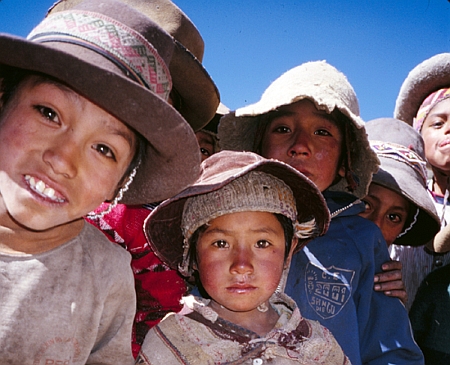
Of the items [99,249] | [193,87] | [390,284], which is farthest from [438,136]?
[99,249]

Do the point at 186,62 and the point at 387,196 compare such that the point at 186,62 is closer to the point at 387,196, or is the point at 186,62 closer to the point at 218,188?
the point at 218,188

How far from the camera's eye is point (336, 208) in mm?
2723

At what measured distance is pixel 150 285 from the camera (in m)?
2.24

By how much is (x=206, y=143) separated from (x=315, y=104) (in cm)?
110

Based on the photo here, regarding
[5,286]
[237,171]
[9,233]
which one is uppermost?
[237,171]

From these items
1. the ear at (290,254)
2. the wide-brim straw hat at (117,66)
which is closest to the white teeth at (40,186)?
the wide-brim straw hat at (117,66)

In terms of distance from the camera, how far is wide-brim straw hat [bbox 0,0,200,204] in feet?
4.62

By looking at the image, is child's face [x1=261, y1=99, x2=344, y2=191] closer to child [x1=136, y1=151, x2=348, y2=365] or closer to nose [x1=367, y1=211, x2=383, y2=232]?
child [x1=136, y1=151, x2=348, y2=365]

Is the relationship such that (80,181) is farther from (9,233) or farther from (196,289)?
(196,289)

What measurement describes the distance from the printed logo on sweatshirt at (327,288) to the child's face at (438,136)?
1718 mm

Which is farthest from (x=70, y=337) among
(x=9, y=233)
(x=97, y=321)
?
(x=9, y=233)

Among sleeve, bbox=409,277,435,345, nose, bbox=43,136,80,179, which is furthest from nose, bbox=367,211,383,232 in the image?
nose, bbox=43,136,80,179

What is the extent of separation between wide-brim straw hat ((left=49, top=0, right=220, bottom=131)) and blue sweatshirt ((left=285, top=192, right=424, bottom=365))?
987 millimetres

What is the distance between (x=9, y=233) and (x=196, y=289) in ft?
3.40
